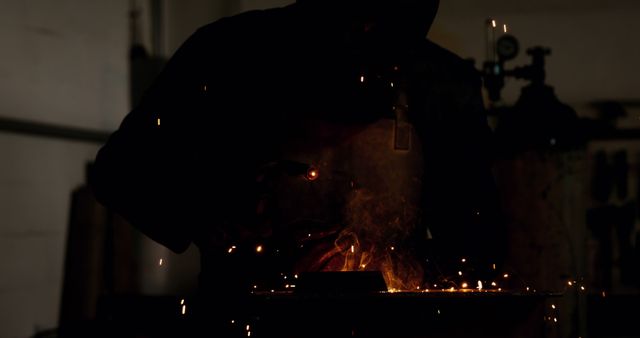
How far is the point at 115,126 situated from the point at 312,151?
2322 millimetres

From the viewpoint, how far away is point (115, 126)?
4.48m

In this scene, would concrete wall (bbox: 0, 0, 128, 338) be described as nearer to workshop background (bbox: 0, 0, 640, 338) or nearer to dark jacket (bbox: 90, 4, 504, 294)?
workshop background (bbox: 0, 0, 640, 338)

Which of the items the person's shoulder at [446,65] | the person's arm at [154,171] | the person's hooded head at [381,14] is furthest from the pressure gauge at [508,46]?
the person's arm at [154,171]

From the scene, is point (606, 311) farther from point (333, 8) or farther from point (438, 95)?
point (333, 8)

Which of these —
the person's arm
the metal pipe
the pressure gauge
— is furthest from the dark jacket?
the metal pipe

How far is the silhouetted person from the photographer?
88.7 inches

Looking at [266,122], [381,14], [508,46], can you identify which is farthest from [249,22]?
[508,46]

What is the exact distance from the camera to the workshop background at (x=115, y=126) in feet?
11.6

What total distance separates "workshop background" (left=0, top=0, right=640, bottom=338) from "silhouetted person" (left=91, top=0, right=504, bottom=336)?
1003 mm

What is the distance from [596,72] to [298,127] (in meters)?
2.70

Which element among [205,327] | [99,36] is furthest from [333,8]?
[99,36]

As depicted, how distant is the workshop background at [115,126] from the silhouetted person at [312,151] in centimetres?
100

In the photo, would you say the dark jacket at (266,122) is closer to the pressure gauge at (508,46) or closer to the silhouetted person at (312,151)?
the silhouetted person at (312,151)

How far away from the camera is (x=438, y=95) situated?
2643mm
